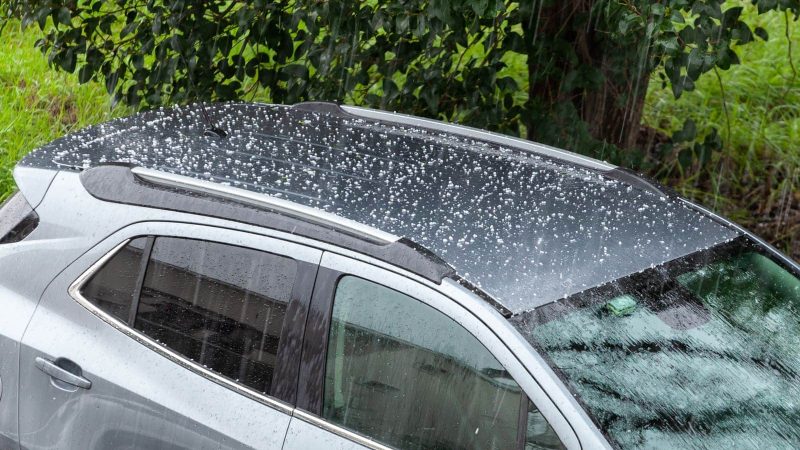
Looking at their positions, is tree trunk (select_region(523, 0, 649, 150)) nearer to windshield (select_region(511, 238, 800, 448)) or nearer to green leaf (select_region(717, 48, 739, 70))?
green leaf (select_region(717, 48, 739, 70))

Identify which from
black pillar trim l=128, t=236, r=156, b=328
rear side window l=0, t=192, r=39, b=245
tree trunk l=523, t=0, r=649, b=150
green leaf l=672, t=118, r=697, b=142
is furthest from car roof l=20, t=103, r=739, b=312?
green leaf l=672, t=118, r=697, b=142

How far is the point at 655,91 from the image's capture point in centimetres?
776

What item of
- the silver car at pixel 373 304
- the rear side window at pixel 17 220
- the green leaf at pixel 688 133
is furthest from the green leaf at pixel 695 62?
the rear side window at pixel 17 220

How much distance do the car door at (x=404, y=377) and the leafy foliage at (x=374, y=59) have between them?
232cm

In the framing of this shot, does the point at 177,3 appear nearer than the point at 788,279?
No

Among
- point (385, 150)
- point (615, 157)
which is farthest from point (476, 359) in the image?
point (615, 157)

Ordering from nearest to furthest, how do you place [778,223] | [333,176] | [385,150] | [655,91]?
1. [333,176]
2. [385,150]
3. [778,223]
4. [655,91]

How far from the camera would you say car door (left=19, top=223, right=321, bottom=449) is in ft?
9.61

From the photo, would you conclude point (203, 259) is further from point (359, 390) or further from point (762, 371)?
point (762, 371)

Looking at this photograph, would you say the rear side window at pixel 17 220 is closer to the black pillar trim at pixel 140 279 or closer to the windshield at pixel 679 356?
the black pillar trim at pixel 140 279

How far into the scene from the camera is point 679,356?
2793 millimetres

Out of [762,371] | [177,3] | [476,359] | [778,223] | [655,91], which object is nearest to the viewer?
[476,359]

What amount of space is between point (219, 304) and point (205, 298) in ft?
0.18

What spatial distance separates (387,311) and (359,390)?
223 mm
